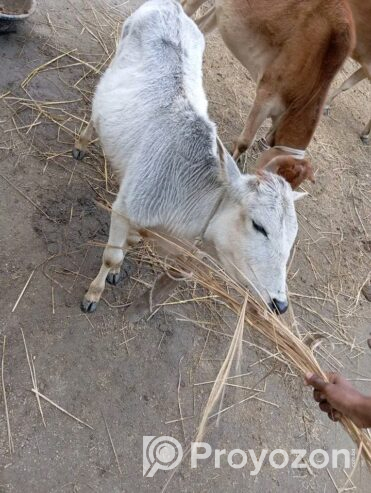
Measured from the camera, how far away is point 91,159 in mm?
4035

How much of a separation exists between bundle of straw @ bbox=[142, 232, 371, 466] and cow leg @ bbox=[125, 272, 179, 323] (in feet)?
0.76

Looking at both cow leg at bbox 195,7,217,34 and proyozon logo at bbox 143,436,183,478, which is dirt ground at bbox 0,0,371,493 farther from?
cow leg at bbox 195,7,217,34

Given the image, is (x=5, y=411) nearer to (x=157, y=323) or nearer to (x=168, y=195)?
(x=157, y=323)

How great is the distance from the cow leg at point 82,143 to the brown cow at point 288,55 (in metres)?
1.30

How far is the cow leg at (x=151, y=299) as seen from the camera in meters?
3.07

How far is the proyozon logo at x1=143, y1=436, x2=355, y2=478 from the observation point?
2.97 metres

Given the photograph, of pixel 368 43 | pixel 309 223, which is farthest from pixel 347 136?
pixel 309 223

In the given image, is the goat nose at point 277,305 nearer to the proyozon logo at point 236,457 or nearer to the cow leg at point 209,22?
the proyozon logo at point 236,457

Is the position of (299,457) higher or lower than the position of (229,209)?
lower

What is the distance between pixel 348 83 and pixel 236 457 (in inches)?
184

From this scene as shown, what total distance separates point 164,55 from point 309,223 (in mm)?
2419

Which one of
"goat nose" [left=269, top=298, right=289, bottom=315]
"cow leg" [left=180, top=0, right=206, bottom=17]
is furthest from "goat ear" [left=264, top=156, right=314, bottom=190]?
"cow leg" [left=180, top=0, right=206, bottom=17]

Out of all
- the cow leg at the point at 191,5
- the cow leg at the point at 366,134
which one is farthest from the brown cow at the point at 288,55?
the cow leg at the point at 366,134

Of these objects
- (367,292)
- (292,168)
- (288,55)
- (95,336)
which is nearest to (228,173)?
(292,168)
